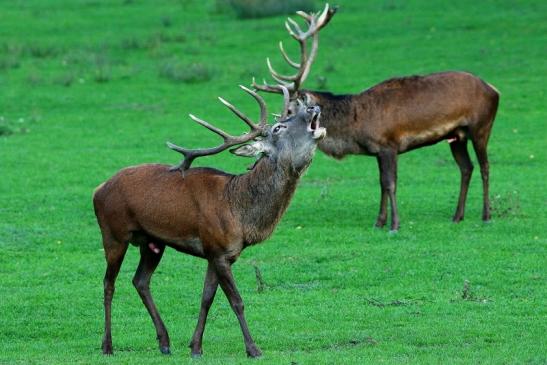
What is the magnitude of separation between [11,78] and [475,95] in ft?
45.1

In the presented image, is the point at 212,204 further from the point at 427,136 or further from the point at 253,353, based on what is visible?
the point at 427,136

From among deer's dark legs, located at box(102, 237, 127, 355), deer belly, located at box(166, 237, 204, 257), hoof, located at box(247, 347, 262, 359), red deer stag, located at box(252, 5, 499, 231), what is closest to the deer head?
deer belly, located at box(166, 237, 204, 257)

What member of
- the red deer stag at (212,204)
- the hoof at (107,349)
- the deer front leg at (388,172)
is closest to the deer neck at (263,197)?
the red deer stag at (212,204)

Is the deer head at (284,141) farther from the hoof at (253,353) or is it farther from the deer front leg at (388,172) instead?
the deer front leg at (388,172)

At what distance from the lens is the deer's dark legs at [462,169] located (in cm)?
1561

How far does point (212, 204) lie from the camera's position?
9875 mm

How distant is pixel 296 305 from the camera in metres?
11.7

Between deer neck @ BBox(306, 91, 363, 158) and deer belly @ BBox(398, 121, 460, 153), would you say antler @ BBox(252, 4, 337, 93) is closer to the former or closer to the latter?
deer neck @ BBox(306, 91, 363, 158)

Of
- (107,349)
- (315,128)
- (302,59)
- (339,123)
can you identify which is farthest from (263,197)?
(339,123)

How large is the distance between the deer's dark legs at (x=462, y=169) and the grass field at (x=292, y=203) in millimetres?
210

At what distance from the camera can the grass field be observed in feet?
34.8

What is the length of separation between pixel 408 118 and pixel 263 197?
6.14 meters

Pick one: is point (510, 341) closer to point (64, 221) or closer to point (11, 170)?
point (64, 221)

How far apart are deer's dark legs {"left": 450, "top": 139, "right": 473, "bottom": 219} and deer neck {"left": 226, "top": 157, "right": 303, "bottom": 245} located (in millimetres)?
5976
